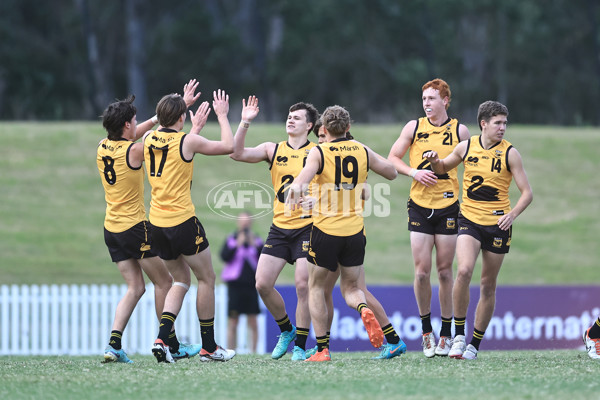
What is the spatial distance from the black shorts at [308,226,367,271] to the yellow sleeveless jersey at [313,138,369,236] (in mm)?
52

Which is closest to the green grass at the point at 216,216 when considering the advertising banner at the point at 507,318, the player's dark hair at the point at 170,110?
the advertising banner at the point at 507,318

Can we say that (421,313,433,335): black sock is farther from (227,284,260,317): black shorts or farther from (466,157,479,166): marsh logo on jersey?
(227,284,260,317): black shorts

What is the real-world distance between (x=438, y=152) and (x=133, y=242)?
301 cm

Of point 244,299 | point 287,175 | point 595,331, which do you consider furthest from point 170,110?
point 244,299

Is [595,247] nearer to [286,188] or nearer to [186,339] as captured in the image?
[186,339]

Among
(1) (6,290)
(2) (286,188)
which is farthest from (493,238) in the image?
(1) (6,290)

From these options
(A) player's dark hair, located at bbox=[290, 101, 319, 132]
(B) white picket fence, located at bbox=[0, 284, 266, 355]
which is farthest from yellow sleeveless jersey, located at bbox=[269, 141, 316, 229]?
(B) white picket fence, located at bbox=[0, 284, 266, 355]

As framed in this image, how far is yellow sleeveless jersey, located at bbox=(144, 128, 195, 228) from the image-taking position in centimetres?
742

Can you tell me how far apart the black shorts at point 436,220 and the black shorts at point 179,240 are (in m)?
2.09

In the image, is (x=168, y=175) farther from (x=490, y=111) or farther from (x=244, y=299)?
(x=244, y=299)

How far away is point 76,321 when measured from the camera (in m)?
13.9

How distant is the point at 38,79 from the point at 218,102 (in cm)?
3113

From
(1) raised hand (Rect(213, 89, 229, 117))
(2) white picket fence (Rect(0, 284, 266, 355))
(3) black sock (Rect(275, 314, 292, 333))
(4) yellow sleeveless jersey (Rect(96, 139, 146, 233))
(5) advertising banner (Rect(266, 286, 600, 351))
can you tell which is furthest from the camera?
(2) white picket fence (Rect(0, 284, 266, 355))

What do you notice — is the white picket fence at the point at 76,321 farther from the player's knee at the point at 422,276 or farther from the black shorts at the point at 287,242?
the player's knee at the point at 422,276
